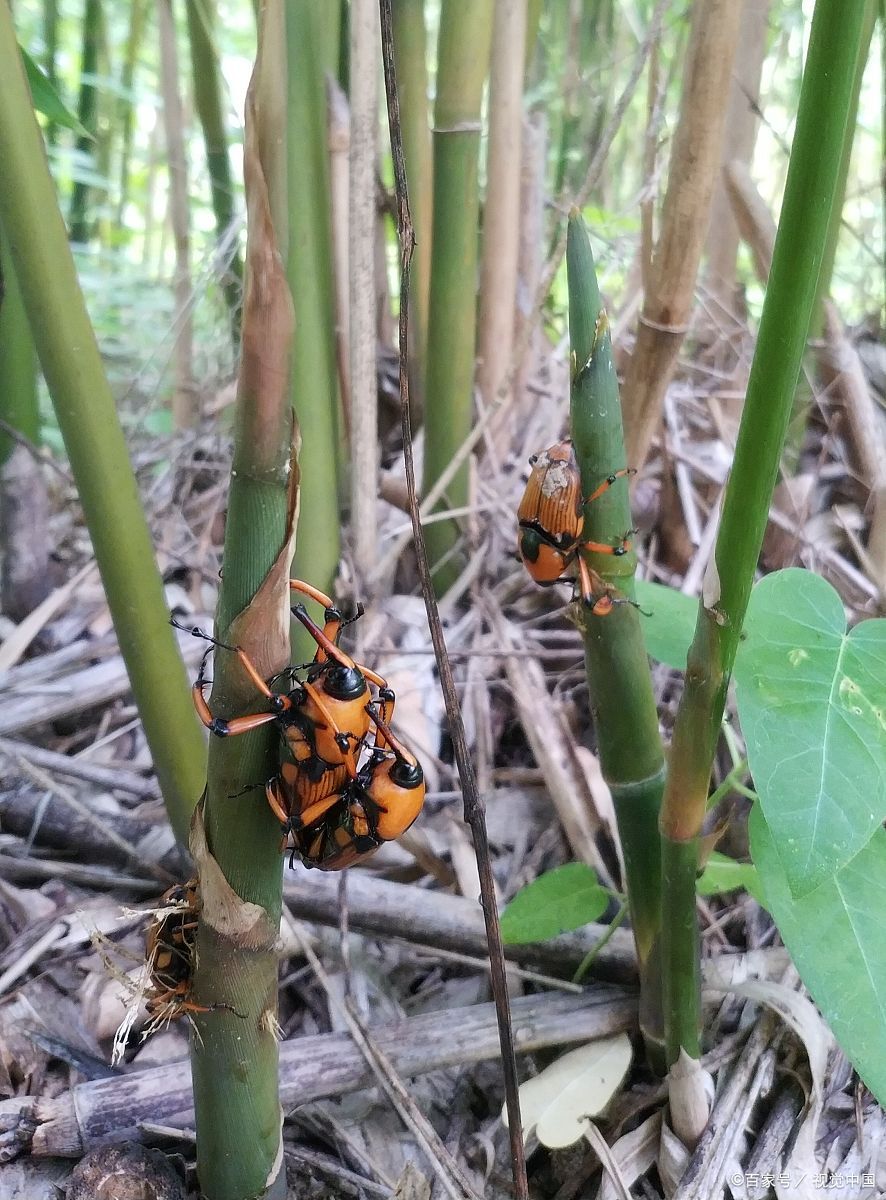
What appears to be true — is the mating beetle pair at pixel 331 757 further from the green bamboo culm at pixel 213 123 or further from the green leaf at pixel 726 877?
the green bamboo culm at pixel 213 123

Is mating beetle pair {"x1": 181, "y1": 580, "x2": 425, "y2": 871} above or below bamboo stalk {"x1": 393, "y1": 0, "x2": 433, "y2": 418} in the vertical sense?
below

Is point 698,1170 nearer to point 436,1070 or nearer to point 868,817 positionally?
point 436,1070

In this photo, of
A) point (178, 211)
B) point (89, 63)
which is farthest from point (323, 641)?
point (89, 63)

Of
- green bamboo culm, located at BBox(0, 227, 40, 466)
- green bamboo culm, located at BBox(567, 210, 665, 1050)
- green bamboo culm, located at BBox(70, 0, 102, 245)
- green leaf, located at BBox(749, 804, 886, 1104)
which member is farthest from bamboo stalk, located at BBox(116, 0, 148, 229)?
green leaf, located at BBox(749, 804, 886, 1104)

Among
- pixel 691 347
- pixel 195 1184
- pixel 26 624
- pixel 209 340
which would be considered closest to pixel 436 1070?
pixel 195 1184

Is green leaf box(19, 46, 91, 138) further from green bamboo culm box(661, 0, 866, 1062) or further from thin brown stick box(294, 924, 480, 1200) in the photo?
thin brown stick box(294, 924, 480, 1200)

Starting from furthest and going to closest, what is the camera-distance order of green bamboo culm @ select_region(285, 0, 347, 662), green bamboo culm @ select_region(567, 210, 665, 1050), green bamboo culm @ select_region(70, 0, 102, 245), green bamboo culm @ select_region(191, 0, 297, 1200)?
green bamboo culm @ select_region(70, 0, 102, 245) < green bamboo culm @ select_region(285, 0, 347, 662) < green bamboo culm @ select_region(567, 210, 665, 1050) < green bamboo culm @ select_region(191, 0, 297, 1200)

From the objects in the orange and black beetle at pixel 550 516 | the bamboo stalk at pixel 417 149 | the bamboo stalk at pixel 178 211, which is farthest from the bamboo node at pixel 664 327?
the bamboo stalk at pixel 178 211
